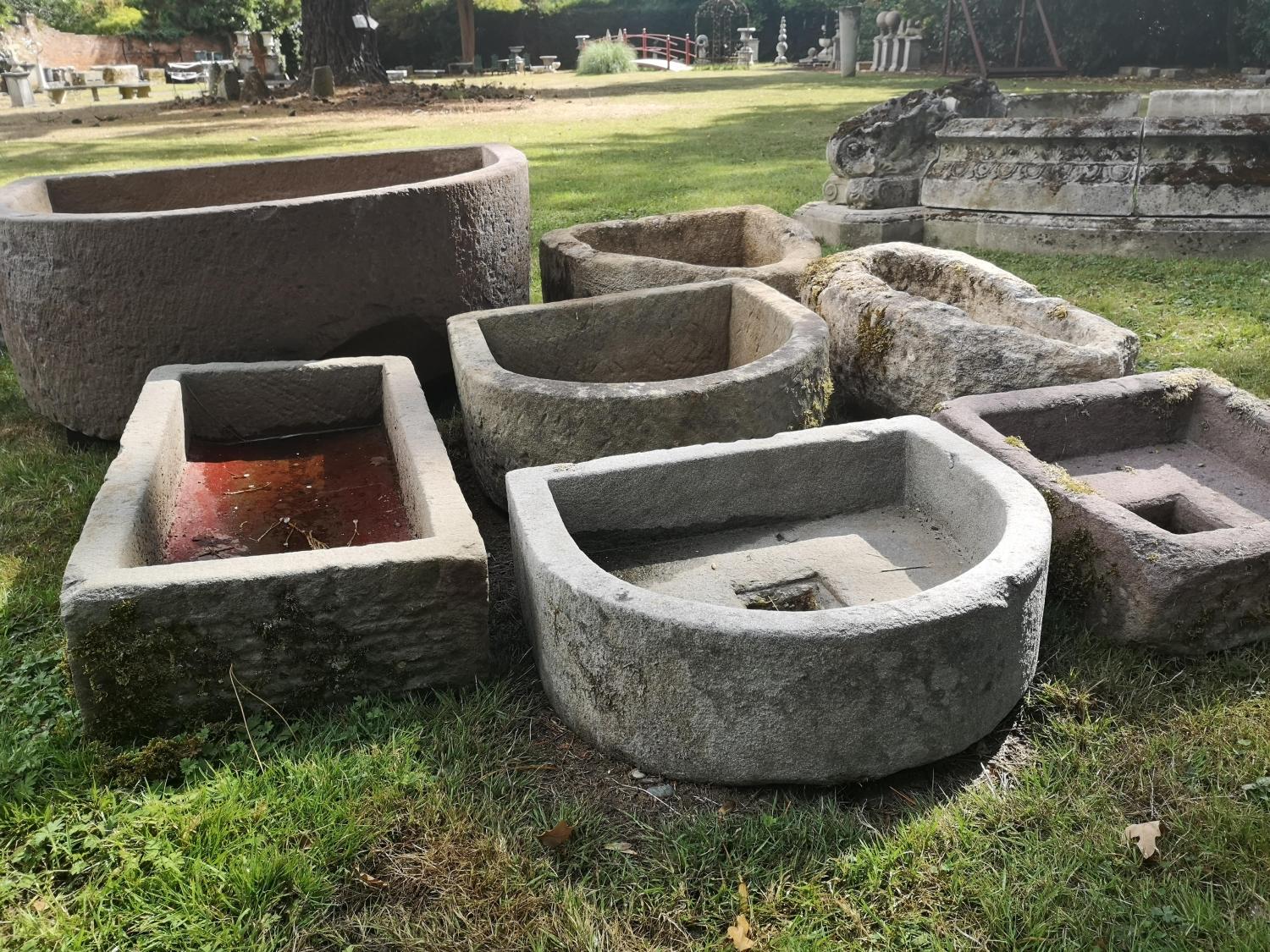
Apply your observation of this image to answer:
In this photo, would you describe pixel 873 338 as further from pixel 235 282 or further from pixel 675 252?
pixel 235 282

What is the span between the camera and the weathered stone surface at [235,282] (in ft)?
12.4

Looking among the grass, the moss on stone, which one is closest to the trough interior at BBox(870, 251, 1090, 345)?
the moss on stone

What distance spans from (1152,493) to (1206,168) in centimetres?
405

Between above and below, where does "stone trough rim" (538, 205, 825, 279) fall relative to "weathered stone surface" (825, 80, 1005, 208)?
below

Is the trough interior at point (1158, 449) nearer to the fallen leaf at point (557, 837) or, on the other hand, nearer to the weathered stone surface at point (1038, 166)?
the fallen leaf at point (557, 837)

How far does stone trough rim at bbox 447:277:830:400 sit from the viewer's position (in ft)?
10.4

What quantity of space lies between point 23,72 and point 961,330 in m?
23.2

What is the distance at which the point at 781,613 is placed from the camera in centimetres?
214

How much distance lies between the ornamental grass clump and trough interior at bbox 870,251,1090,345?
21929mm

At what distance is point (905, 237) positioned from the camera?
713cm

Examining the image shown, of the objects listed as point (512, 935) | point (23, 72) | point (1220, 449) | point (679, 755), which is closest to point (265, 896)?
point (512, 935)

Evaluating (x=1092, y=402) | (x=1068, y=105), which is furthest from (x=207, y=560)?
(x=1068, y=105)

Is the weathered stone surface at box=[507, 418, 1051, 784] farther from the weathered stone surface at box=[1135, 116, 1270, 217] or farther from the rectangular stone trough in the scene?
the weathered stone surface at box=[1135, 116, 1270, 217]

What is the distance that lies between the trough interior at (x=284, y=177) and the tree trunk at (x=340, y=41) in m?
13.6
